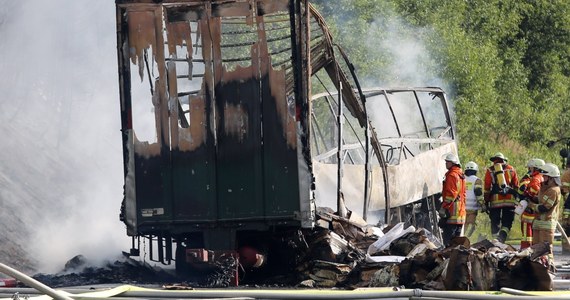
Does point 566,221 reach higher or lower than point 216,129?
lower

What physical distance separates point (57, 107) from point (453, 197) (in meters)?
6.28

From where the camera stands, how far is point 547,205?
16250mm

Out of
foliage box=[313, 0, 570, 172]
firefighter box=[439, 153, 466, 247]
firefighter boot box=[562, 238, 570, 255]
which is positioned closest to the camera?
firefighter box=[439, 153, 466, 247]

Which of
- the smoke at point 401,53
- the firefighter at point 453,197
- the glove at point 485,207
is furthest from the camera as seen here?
the smoke at point 401,53

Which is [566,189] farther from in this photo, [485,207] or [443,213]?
[443,213]

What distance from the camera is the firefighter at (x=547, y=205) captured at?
16234 millimetres

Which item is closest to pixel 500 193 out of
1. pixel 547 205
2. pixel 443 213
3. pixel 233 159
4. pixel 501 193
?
pixel 501 193

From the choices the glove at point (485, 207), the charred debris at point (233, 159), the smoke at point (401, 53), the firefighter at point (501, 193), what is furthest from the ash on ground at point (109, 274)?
the smoke at point (401, 53)

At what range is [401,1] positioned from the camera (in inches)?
1179

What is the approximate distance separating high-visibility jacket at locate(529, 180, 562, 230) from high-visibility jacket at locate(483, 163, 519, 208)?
230 cm

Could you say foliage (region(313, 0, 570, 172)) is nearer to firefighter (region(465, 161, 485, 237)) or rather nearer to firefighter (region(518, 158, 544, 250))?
firefighter (region(465, 161, 485, 237))

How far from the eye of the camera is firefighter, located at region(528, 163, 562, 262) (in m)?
16.2

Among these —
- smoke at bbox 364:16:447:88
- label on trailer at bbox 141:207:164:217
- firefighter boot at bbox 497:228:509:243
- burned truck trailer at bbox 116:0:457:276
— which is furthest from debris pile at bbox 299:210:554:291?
smoke at bbox 364:16:447:88

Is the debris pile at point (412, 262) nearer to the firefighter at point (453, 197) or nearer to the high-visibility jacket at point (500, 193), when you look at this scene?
the firefighter at point (453, 197)
